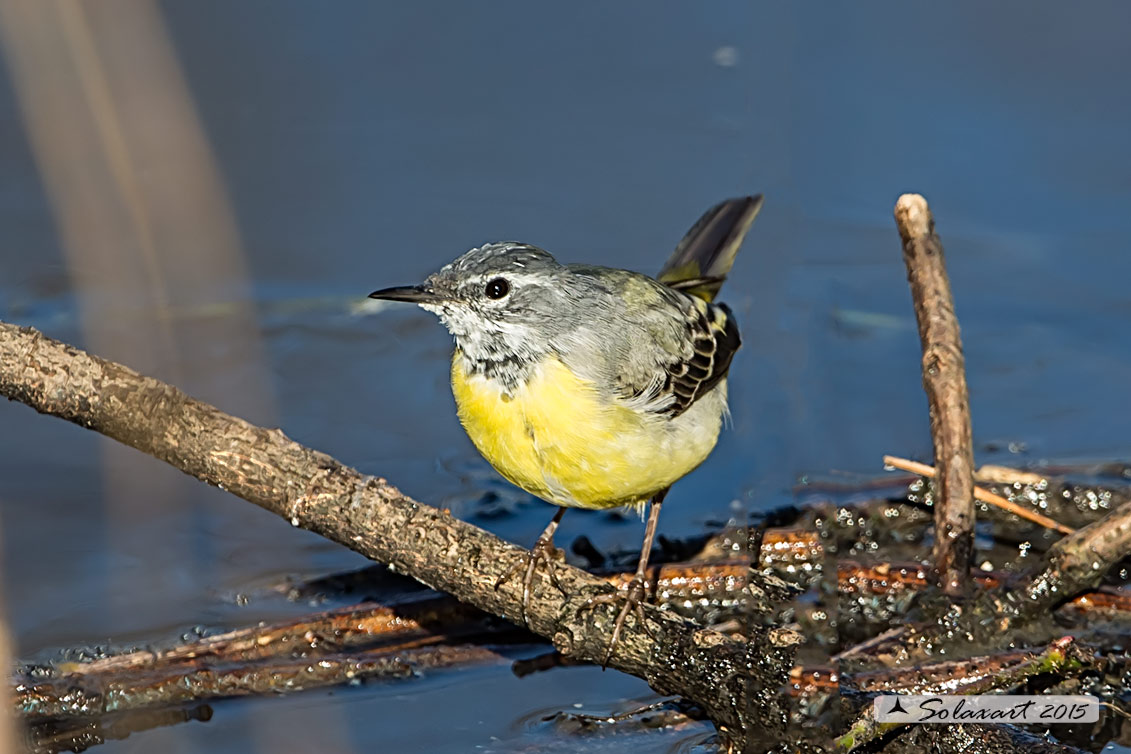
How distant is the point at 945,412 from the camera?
569cm

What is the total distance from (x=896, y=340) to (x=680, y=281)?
181 centimetres

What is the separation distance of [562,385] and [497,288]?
0.52 m

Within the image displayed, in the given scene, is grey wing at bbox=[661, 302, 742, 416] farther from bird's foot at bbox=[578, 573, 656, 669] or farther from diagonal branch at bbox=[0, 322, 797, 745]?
diagonal branch at bbox=[0, 322, 797, 745]

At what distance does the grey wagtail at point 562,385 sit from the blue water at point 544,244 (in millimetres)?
953

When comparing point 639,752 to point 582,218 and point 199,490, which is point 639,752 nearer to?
point 199,490

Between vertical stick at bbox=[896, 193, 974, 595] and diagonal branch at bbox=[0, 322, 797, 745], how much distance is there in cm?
110

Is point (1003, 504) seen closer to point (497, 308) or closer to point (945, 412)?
point (945, 412)

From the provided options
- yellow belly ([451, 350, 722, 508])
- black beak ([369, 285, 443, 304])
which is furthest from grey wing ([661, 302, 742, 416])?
black beak ([369, 285, 443, 304])

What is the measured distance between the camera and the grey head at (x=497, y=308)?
547 centimetres

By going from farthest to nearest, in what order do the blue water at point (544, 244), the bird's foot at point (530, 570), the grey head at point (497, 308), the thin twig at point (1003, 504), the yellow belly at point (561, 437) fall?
the blue water at point (544, 244) < the thin twig at point (1003, 504) < the grey head at point (497, 308) < the yellow belly at point (561, 437) < the bird's foot at point (530, 570)

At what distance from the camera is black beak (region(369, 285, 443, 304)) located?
535 centimetres

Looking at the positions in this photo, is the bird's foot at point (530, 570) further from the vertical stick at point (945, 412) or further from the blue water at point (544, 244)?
the vertical stick at point (945, 412)

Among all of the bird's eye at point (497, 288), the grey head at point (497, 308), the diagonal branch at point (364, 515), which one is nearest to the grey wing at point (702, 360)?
the grey head at point (497, 308)

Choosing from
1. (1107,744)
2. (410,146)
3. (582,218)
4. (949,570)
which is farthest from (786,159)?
(1107,744)
